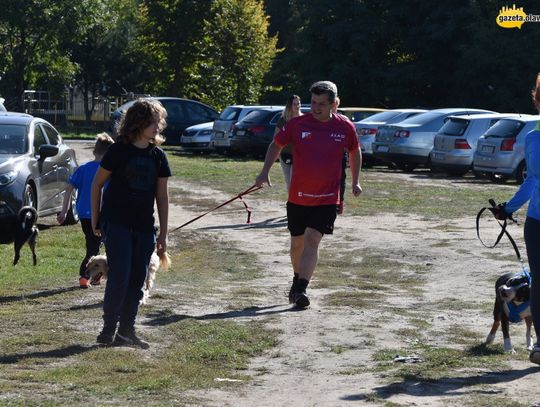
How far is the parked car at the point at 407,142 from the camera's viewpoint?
29984 millimetres

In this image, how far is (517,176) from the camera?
85.4 ft

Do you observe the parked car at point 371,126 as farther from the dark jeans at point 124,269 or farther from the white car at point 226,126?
the dark jeans at point 124,269

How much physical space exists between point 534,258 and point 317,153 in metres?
3.20

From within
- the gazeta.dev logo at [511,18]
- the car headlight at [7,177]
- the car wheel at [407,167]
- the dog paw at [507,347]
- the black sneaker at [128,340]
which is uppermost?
the gazeta.dev logo at [511,18]

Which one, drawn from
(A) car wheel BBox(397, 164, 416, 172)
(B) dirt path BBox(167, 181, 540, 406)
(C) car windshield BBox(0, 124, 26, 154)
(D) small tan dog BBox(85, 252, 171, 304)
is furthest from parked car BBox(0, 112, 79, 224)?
(A) car wheel BBox(397, 164, 416, 172)

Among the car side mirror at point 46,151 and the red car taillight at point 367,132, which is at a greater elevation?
the car side mirror at point 46,151

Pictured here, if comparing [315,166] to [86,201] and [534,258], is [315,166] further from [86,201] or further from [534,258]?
[534,258]

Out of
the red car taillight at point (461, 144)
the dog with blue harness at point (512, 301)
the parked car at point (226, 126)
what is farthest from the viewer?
the parked car at point (226, 126)

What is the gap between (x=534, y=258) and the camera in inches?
289

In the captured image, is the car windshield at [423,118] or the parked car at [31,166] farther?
the car windshield at [423,118]

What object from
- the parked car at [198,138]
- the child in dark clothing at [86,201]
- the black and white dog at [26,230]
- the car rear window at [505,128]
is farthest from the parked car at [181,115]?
the child in dark clothing at [86,201]

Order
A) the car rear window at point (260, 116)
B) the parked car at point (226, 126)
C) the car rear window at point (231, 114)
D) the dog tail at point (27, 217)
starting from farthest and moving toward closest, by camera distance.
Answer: the car rear window at point (231, 114)
the parked car at point (226, 126)
the car rear window at point (260, 116)
the dog tail at point (27, 217)

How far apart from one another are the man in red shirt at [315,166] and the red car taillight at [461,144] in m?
18.0

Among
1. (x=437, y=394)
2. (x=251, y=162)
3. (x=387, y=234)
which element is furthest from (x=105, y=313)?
(x=251, y=162)
